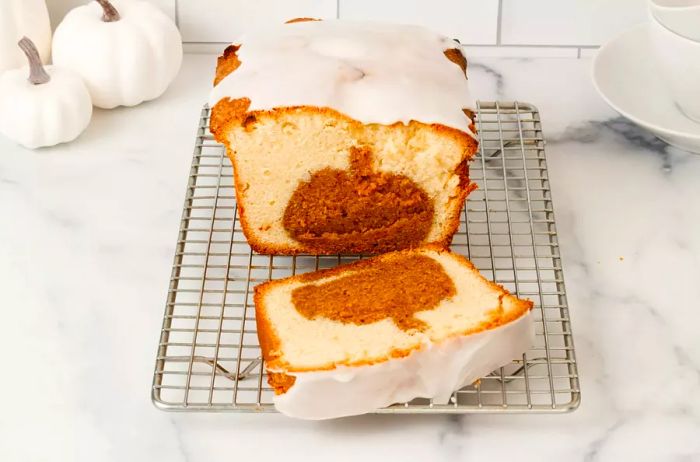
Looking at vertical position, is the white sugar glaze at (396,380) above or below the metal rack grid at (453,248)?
above

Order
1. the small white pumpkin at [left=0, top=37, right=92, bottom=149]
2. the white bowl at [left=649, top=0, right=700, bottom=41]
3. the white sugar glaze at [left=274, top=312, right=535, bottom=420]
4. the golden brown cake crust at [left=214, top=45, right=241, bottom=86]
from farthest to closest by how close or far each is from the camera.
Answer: the small white pumpkin at [left=0, top=37, right=92, bottom=149] → the white bowl at [left=649, top=0, right=700, bottom=41] → the golden brown cake crust at [left=214, top=45, right=241, bottom=86] → the white sugar glaze at [left=274, top=312, right=535, bottom=420]

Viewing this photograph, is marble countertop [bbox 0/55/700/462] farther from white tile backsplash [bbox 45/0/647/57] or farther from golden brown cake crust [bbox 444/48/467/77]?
golden brown cake crust [bbox 444/48/467/77]

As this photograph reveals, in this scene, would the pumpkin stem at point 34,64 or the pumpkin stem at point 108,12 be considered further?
the pumpkin stem at point 108,12

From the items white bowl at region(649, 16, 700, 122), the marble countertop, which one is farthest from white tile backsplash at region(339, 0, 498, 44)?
white bowl at region(649, 16, 700, 122)

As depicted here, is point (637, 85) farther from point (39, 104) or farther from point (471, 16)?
point (39, 104)

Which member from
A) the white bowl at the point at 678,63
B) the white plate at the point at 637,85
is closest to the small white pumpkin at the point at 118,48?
the white plate at the point at 637,85

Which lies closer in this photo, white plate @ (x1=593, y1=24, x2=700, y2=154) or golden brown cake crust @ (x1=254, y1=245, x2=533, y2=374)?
golden brown cake crust @ (x1=254, y1=245, x2=533, y2=374)

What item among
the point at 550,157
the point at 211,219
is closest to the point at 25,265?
the point at 211,219

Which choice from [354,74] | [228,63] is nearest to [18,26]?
[228,63]

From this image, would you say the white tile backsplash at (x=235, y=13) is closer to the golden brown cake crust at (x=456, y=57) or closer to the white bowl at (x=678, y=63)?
the golden brown cake crust at (x=456, y=57)
